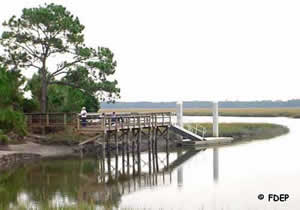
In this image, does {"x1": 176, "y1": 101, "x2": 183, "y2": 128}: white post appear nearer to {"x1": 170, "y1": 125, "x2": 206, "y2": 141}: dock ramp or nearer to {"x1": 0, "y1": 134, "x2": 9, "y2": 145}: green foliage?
{"x1": 170, "y1": 125, "x2": 206, "y2": 141}: dock ramp

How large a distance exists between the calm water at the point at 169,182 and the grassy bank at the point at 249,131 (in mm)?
14515

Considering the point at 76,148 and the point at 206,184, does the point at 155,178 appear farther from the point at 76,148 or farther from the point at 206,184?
the point at 76,148

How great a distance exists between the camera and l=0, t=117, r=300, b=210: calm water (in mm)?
19078

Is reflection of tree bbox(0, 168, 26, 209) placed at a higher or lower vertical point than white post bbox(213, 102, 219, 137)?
lower

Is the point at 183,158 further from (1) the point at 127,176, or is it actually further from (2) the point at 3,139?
(2) the point at 3,139

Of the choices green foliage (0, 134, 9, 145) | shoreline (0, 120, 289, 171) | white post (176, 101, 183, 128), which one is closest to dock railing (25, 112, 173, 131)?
shoreline (0, 120, 289, 171)

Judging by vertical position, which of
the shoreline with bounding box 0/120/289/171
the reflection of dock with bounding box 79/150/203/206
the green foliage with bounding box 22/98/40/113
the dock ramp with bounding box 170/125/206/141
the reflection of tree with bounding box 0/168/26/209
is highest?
the green foliage with bounding box 22/98/40/113

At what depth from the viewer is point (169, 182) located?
79.9 feet

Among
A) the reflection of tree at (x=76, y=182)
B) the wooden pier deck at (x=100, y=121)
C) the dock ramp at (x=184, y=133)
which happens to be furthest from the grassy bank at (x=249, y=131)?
the reflection of tree at (x=76, y=182)

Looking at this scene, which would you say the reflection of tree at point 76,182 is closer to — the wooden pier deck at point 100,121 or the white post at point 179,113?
the wooden pier deck at point 100,121

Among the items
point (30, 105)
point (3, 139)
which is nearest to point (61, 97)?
point (30, 105)

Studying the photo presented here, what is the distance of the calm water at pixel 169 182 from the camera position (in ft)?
62.6

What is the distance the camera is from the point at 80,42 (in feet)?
132

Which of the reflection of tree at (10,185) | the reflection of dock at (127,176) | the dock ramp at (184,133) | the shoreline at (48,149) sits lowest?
the reflection of dock at (127,176)
